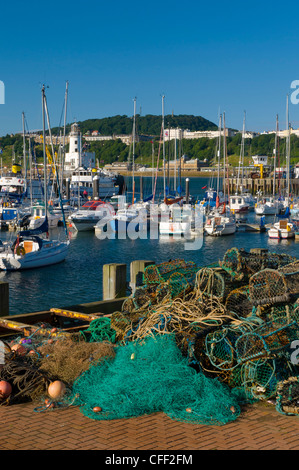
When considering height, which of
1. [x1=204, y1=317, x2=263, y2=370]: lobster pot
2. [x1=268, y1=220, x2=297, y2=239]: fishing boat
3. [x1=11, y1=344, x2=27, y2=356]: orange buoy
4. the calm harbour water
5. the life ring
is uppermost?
[x1=204, y1=317, x2=263, y2=370]: lobster pot

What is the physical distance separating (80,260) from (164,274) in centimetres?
2259

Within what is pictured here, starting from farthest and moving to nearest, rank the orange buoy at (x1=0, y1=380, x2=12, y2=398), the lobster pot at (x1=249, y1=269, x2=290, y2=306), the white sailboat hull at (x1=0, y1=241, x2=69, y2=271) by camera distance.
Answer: the white sailboat hull at (x1=0, y1=241, x2=69, y2=271) < the lobster pot at (x1=249, y1=269, x2=290, y2=306) < the orange buoy at (x1=0, y1=380, x2=12, y2=398)

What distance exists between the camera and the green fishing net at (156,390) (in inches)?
253

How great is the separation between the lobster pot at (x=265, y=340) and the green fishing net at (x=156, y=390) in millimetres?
512

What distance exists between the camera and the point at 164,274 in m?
10.9

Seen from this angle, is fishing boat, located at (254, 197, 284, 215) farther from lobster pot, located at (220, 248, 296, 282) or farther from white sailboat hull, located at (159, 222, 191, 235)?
lobster pot, located at (220, 248, 296, 282)

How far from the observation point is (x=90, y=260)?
109 feet

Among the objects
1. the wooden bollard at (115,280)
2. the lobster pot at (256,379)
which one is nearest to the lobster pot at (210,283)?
the lobster pot at (256,379)

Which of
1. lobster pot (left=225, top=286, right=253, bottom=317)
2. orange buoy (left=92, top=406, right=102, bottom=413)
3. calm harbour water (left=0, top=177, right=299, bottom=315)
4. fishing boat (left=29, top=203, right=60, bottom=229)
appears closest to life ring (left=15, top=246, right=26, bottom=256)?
calm harbour water (left=0, top=177, right=299, bottom=315)

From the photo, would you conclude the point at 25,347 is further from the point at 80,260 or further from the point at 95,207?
the point at 95,207

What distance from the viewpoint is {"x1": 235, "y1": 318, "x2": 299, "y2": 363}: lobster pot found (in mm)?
7076

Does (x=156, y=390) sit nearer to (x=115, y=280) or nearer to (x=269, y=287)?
(x=269, y=287)

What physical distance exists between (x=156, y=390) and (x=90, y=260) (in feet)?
87.8

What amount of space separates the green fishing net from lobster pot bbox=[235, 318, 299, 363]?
51 cm
